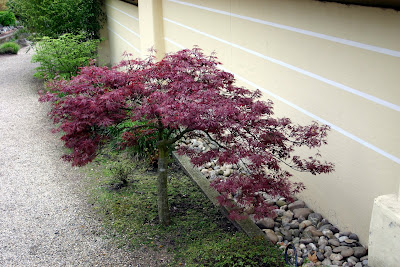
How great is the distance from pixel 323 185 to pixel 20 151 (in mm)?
5241

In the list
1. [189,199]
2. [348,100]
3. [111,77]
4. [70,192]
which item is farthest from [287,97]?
[70,192]

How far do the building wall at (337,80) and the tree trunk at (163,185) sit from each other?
1530 mm

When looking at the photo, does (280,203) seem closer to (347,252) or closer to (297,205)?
(297,205)

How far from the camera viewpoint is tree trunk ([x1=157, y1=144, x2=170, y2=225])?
423 cm

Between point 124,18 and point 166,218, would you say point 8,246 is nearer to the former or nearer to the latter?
point 166,218

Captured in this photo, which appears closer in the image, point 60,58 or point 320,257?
point 320,257

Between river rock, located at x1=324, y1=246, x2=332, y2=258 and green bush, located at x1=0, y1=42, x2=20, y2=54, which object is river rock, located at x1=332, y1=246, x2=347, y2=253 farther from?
green bush, located at x1=0, y1=42, x2=20, y2=54

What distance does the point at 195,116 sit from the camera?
3268 mm

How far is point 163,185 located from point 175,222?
469 mm

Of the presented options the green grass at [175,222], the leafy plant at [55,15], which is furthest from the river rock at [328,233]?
the leafy plant at [55,15]

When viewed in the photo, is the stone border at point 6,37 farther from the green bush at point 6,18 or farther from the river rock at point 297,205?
the river rock at point 297,205

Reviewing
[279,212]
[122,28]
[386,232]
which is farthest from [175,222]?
[122,28]

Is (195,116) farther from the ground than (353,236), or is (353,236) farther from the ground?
(195,116)

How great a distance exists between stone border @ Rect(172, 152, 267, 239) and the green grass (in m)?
0.07
